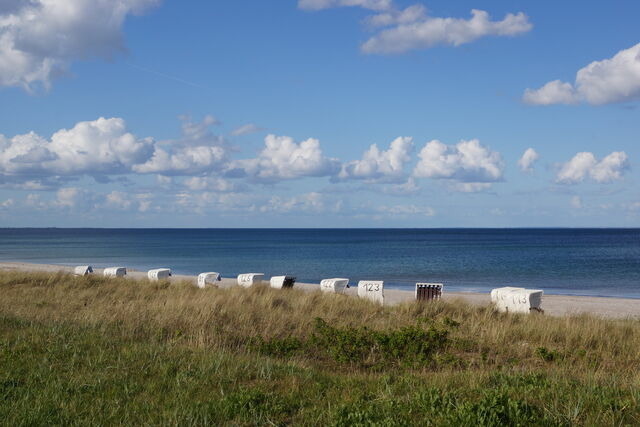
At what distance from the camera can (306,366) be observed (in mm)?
7070

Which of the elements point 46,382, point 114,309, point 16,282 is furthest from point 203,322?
point 16,282

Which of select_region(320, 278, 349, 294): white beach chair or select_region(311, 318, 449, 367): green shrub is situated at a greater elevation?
select_region(311, 318, 449, 367): green shrub

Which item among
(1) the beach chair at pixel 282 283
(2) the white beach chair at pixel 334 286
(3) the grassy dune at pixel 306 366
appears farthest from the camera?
(1) the beach chair at pixel 282 283

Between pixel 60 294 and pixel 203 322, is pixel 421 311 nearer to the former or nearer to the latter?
pixel 203 322

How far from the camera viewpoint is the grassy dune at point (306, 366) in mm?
4805

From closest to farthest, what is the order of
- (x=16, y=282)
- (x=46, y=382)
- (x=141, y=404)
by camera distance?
(x=141, y=404) → (x=46, y=382) → (x=16, y=282)

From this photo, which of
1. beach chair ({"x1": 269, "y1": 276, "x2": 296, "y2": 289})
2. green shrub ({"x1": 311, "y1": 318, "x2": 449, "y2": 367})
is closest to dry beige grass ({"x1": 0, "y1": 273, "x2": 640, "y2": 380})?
green shrub ({"x1": 311, "y1": 318, "x2": 449, "y2": 367})

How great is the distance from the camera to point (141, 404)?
512 centimetres

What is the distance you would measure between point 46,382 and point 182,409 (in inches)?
68.7

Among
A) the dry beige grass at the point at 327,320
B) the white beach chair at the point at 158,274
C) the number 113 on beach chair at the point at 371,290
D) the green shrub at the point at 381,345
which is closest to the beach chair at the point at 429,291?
the number 113 on beach chair at the point at 371,290

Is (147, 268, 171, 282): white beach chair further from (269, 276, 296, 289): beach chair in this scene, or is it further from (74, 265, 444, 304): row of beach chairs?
(269, 276, 296, 289): beach chair

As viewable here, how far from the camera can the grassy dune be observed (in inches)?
189

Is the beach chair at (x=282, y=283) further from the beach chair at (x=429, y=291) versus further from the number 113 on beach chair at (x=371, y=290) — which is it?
the beach chair at (x=429, y=291)

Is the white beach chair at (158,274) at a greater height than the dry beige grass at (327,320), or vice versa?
the dry beige grass at (327,320)
